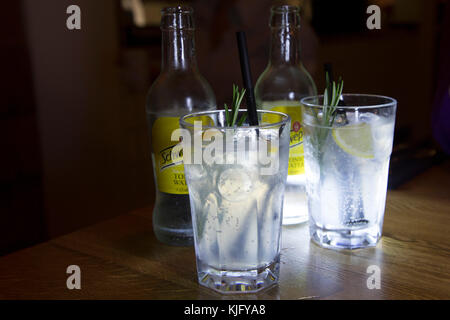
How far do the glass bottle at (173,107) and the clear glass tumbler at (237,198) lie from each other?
10 centimetres

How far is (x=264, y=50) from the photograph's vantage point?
1.96 meters

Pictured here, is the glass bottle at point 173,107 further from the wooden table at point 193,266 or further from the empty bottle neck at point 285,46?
the empty bottle neck at point 285,46

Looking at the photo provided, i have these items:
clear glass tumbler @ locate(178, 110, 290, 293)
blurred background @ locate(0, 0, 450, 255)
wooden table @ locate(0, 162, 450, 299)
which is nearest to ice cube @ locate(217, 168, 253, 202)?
clear glass tumbler @ locate(178, 110, 290, 293)

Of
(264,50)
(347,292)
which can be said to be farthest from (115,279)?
(264,50)

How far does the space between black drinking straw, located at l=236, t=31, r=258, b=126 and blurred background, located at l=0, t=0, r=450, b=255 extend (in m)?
A: 1.21

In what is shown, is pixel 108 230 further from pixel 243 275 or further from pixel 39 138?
pixel 39 138

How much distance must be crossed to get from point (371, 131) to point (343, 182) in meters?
0.08

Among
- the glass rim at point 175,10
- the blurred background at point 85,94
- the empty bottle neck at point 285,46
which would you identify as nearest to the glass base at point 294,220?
the empty bottle neck at point 285,46

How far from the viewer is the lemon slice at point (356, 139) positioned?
Result: 695 millimetres

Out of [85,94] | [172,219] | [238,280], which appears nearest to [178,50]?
[172,219]

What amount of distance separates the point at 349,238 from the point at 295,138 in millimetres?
182

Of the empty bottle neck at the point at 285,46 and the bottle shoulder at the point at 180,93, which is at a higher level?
the empty bottle neck at the point at 285,46

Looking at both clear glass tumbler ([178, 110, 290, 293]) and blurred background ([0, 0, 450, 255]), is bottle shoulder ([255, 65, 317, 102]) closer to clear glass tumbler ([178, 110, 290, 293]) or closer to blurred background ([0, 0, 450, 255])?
clear glass tumbler ([178, 110, 290, 293])

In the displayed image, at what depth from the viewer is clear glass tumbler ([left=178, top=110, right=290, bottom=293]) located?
583 millimetres
